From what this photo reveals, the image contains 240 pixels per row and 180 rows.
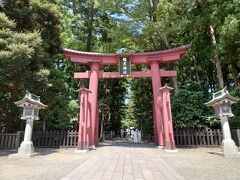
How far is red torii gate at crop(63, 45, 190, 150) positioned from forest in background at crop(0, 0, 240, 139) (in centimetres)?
196

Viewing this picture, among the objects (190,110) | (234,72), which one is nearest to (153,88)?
(190,110)

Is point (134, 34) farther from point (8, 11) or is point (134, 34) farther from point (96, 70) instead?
point (8, 11)

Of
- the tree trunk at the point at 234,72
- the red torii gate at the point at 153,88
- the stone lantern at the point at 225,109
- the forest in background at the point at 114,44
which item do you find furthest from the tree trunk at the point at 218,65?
the stone lantern at the point at 225,109

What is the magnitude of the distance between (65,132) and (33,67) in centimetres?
467

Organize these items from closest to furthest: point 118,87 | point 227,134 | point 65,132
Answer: point 227,134 → point 65,132 → point 118,87

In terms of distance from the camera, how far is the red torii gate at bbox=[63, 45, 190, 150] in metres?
11.0

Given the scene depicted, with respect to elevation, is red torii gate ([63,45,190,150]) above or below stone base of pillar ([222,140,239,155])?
above

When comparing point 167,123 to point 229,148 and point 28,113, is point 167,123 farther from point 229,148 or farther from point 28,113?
point 28,113

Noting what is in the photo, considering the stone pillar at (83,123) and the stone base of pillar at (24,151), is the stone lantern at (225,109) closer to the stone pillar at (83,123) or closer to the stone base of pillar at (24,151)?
the stone pillar at (83,123)

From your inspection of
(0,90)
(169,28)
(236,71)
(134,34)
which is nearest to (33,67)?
(0,90)

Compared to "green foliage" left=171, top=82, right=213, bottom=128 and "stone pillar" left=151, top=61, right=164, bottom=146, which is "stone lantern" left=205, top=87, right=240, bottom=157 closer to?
"stone pillar" left=151, top=61, right=164, bottom=146

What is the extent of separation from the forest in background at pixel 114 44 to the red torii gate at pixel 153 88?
1.96m

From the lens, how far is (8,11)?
13.0 metres

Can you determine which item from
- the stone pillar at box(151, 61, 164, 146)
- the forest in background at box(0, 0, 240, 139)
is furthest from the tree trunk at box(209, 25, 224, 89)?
the stone pillar at box(151, 61, 164, 146)
